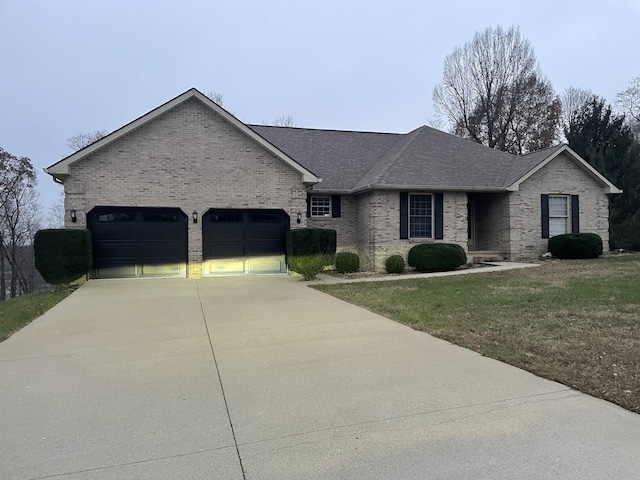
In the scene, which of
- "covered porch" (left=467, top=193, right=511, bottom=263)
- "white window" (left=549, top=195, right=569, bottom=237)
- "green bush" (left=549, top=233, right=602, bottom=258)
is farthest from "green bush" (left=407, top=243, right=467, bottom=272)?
"white window" (left=549, top=195, right=569, bottom=237)

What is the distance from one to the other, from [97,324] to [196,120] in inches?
386

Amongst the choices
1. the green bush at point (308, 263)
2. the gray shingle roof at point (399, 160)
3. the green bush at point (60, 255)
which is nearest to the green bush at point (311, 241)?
the green bush at point (308, 263)

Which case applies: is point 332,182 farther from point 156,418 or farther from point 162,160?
point 156,418

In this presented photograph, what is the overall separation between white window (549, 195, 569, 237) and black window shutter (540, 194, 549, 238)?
346mm

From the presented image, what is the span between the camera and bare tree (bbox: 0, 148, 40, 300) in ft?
100

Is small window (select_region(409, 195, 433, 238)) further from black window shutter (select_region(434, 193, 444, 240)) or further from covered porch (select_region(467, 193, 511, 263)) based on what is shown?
covered porch (select_region(467, 193, 511, 263))

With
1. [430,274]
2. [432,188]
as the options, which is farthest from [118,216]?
[432,188]

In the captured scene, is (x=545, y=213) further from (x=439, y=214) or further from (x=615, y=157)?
(x=615, y=157)

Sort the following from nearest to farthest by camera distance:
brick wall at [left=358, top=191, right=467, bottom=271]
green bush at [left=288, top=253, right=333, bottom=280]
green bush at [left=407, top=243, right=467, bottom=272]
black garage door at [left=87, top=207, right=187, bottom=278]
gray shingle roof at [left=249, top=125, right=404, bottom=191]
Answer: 1. green bush at [left=288, top=253, right=333, bottom=280]
2. black garage door at [left=87, top=207, right=187, bottom=278]
3. green bush at [left=407, top=243, right=467, bottom=272]
4. brick wall at [left=358, top=191, right=467, bottom=271]
5. gray shingle roof at [left=249, top=125, right=404, bottom=191]

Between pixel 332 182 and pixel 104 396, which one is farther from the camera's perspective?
pixel 332 182

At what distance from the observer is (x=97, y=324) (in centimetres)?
804

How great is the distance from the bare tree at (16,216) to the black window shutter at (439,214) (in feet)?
94.5

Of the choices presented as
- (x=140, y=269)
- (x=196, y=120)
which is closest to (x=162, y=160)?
(x=196, y=120)

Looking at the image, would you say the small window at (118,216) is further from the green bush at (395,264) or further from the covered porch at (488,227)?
the covered porch at (488,227)
